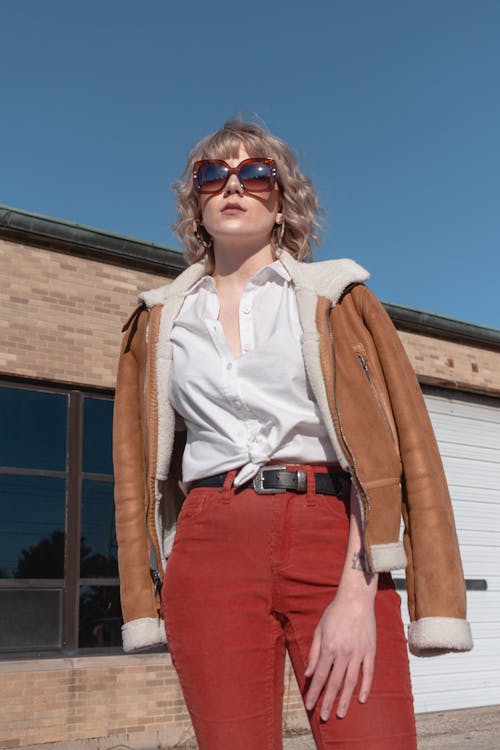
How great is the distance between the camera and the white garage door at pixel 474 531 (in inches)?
450

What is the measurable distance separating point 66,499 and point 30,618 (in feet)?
3.79

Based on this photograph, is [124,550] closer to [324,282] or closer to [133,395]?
[133,395]

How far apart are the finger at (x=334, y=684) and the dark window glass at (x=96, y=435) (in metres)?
7.22

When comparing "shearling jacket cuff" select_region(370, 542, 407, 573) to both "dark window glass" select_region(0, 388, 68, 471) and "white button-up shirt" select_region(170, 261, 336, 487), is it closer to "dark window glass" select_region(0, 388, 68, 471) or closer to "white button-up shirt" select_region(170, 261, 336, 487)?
"white button-up shirt" select_region(170, 261, 336, 487)

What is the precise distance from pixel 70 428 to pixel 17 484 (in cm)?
75

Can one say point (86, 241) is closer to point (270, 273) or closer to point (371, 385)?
point (270, 273)

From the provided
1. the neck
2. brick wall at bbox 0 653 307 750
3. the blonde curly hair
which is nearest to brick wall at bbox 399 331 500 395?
brick wall at bbox 0 653 307 750

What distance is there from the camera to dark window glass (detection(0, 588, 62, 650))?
8242 mm

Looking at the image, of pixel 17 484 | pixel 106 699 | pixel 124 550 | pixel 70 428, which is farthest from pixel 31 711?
pixel 124 550

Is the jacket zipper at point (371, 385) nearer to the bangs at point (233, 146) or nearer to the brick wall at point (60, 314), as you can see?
the bangs at point (233, 146)

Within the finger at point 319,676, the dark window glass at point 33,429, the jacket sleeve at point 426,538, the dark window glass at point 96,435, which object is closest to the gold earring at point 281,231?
the jacket sleeve at point 426,538

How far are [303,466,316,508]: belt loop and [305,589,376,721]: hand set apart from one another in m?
0.24

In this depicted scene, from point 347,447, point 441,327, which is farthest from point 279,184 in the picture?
point 441,327

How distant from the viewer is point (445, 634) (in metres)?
2.05
